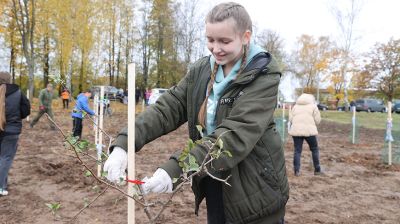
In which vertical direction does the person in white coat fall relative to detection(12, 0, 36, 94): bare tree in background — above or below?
below

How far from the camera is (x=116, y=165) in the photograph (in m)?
1.57

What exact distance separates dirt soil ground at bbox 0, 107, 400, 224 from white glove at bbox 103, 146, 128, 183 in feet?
5.19

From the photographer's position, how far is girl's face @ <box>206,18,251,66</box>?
1.60 m

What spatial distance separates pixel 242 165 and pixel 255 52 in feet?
1.65

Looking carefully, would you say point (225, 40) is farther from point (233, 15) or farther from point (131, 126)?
point (131, 126)

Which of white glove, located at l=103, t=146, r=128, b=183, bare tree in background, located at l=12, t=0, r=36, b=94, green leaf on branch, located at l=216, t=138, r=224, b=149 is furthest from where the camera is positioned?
bare tree in background, located at l=12, t=0, r=36, b=94

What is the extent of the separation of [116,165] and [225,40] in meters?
0.67

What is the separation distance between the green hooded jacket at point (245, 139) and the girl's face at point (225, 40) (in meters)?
0.09

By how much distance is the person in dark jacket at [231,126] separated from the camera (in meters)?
1.56

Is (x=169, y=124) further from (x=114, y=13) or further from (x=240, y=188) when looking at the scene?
(x=114, y=13)

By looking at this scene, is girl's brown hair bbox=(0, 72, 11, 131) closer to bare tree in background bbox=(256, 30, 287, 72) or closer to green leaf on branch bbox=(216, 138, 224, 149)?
green leaf on branch bbox=(216, 138, 224, 149)

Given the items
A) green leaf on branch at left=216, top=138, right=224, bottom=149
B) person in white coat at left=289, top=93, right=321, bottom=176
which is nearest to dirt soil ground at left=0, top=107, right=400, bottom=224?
person in white coat at left=289, top=93, right=321, bottom=176

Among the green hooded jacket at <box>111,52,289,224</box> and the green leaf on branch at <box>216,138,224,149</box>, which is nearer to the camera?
the green leaf on branch at <box>216,138,224,149</box>

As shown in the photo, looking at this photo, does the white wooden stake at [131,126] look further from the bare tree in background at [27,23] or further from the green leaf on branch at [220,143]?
the bare tree in background at [27,23]
